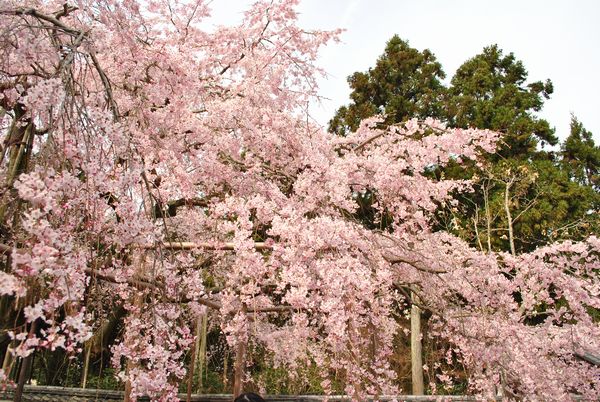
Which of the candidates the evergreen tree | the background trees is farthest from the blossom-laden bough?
the evergreen tree

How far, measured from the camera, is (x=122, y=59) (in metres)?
4.70

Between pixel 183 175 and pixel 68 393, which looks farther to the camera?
pixel 68 393

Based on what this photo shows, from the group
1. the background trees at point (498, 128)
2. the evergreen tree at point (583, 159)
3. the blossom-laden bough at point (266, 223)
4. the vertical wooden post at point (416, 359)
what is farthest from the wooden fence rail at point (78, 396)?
the evergreen tree at point (583, 159)

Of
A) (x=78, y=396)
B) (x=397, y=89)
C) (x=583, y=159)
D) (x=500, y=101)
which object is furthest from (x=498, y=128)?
(x=78, y=396)

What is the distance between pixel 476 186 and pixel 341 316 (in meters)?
12.6

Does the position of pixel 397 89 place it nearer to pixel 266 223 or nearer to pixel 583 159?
pixel 583 159

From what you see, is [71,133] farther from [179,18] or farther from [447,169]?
[447,169]

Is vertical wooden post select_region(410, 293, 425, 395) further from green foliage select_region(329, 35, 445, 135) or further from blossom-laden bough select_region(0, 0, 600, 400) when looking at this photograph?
green foliage select_region(329, 35, 445, 135)

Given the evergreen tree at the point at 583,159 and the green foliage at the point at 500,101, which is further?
the evergreen tree at the point at 583,159

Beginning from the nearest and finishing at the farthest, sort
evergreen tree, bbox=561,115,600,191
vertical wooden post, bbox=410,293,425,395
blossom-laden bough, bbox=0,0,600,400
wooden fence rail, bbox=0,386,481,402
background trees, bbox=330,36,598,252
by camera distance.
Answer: blossom-laden bough, bbox=0,0,600,400 < wooden fence rail, bbox=0,386,481,402 < vertical wooden post, bbox=410,293,425,395 < background trees, bbox=330,36,598,252 < evergreen tree, bbox=561,115,600,191

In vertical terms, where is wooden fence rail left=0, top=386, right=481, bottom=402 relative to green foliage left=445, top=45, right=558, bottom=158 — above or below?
below

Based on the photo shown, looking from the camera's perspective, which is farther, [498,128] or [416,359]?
[498,128]

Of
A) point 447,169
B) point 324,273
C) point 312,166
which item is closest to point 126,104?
point 312,166

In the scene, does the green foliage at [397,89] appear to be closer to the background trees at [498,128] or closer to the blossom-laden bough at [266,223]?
the background trees at [498,128]
